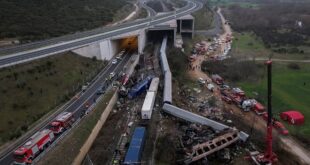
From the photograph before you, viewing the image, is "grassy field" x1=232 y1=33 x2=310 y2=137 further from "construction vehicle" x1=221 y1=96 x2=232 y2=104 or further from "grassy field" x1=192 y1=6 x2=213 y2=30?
"grassy field" x1=192 y1=6 x2=213 y2=30

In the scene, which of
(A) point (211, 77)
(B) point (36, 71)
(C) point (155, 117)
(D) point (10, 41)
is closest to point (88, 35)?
(D) point (10, 41)

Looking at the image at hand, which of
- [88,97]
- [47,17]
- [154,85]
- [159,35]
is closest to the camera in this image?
[88,97]

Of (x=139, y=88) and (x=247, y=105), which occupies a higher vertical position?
(x=139, y=88)

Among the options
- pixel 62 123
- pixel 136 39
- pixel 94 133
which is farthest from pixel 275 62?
pixel 62 123

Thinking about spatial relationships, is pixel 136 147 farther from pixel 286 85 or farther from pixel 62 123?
pixel 286 85

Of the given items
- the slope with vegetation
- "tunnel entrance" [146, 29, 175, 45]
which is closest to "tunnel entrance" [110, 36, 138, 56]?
"tunnel entrance" [146, 29, 175, 45]
